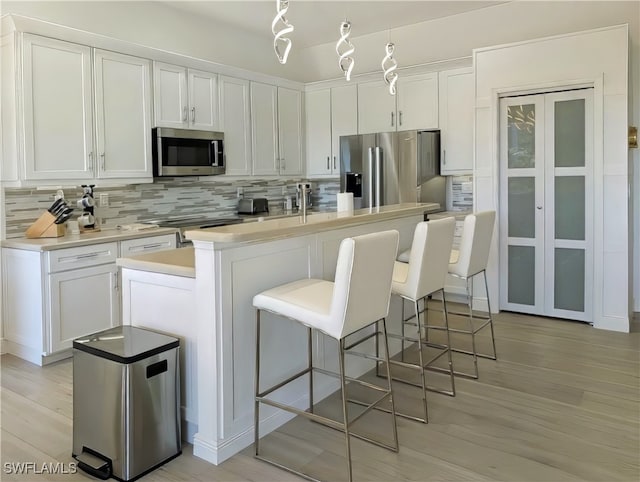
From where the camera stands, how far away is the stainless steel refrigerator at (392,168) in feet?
17.5

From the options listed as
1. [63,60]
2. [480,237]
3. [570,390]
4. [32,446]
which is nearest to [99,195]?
[63,60]

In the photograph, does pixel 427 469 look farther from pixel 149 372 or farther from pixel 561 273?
pixel 561 273

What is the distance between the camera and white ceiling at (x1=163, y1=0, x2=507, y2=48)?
490 cm

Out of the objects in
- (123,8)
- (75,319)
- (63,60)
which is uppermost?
(123,8)

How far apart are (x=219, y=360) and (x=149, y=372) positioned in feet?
0.99

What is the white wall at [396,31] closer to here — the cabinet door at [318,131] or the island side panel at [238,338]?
the cabinet door at [318,131]

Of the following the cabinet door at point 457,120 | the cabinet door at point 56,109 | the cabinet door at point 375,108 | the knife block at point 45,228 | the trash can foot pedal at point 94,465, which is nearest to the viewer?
the trash can foot pedal at point 94,465

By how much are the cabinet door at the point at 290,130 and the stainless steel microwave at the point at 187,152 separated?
1026 millimetres

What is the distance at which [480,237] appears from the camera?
3451 mm

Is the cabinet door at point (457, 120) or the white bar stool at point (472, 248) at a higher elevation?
the cabinet door at point (457, 120)

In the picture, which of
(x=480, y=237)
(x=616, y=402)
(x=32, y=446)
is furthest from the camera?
(x=480, y=237)

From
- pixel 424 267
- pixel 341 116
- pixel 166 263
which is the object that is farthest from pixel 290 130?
pixel 166 263

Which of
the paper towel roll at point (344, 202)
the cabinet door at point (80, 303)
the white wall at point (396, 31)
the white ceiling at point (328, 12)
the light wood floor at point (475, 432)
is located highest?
the white ceiling at point (328, 12)

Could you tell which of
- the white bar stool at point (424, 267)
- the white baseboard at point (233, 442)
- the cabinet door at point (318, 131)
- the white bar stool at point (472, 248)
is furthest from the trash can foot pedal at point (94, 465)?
the cabinet door at point (318, 131)
